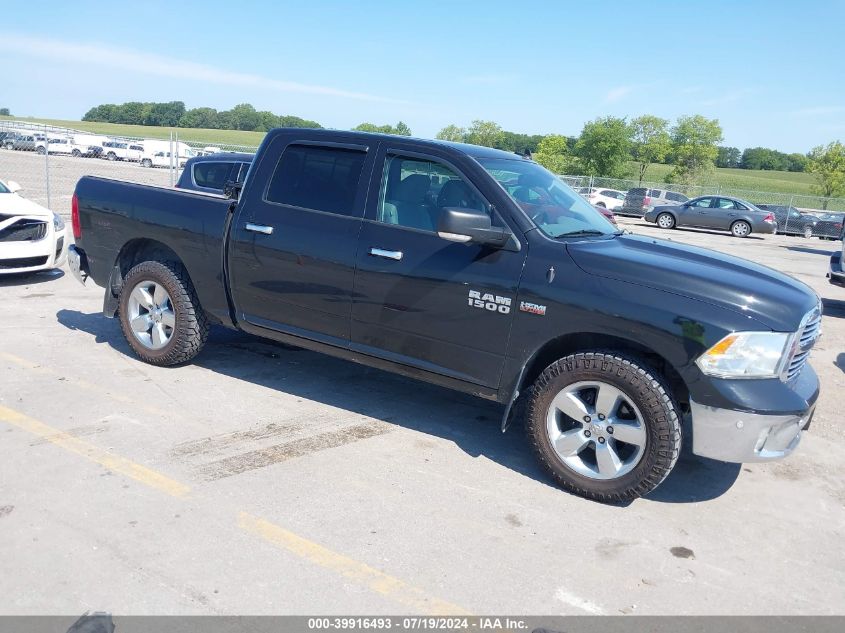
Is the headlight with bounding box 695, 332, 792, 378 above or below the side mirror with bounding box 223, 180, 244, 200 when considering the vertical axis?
below

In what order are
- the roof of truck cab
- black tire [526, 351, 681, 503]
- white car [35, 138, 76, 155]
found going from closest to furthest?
black tire [526, 351, 681, 503] → the roof of truck cab → white car [35, 138, 76, 155]

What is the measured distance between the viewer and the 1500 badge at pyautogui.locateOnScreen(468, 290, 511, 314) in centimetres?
423

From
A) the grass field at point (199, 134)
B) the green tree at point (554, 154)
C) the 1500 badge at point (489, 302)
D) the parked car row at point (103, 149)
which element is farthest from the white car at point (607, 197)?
the grass field at point (199, 134)

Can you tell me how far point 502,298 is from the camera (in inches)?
167

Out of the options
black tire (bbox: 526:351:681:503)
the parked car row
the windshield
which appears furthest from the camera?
the parked car row

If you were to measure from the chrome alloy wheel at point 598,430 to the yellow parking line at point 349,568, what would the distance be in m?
1.39

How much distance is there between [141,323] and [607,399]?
3.83m

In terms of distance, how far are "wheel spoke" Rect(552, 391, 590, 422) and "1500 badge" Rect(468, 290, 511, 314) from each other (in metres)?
0.58

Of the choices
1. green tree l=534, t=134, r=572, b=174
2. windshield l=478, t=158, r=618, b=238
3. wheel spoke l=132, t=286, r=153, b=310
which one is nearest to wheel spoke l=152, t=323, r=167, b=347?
wheel spoke l=132, t=286, r=153, b=310

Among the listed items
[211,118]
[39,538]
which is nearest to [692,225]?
[39,538]

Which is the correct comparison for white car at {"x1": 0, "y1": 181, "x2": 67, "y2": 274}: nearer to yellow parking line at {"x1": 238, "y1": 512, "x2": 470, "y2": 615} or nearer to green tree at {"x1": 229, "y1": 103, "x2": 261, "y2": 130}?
yellow parking line at {"x1": 238, "y1": 512, "x2": 470, "y2": 615}

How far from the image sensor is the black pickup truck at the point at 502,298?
12.4ft

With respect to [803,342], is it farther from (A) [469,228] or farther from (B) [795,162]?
(B) [795,162]

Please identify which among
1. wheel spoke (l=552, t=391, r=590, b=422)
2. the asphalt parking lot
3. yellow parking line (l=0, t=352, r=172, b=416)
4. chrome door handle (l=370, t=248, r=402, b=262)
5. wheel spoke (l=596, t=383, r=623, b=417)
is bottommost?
yellow parking line (l=0, t=352, r=172, b=416)
